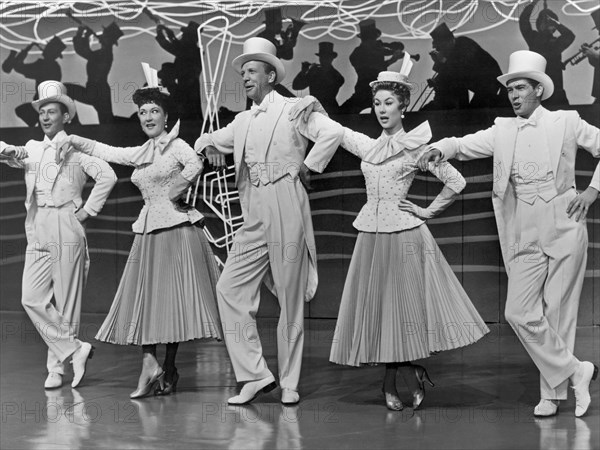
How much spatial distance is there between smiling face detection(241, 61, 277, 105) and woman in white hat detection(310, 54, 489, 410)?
0.59 meters

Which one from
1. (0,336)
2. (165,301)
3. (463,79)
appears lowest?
(0,336)

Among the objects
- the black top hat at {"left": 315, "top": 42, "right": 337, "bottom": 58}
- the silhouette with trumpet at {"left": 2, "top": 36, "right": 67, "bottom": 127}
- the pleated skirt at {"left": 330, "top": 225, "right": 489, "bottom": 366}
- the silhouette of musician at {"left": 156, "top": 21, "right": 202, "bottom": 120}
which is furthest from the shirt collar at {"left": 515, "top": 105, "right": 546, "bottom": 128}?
the silhouette with trumpet at {"left": 2, "top": 36, "right": 67, "bottom": 127}

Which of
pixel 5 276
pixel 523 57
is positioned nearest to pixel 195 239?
pixel 523 57

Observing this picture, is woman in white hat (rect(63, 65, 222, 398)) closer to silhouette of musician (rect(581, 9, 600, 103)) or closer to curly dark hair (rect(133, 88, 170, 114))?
curly dark hair (rect(133, 88, 170, 114))

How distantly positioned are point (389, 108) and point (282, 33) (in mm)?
2876

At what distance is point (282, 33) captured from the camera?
820 centimetres

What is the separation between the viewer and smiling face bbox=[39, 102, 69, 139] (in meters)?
6.37

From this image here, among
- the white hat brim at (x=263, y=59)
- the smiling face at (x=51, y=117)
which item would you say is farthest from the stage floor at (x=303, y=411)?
the white hat brim at (x=263, y=59)

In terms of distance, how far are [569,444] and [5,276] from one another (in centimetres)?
581

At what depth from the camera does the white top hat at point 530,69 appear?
536 cm

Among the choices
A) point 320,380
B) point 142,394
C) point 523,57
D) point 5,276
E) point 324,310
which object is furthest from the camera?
point 5,276

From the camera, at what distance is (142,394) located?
5820 mm

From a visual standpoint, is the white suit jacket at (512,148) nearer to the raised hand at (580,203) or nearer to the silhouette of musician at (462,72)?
the raised hand at (580,203)

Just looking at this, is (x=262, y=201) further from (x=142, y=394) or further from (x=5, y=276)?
(x=5, y=276)
